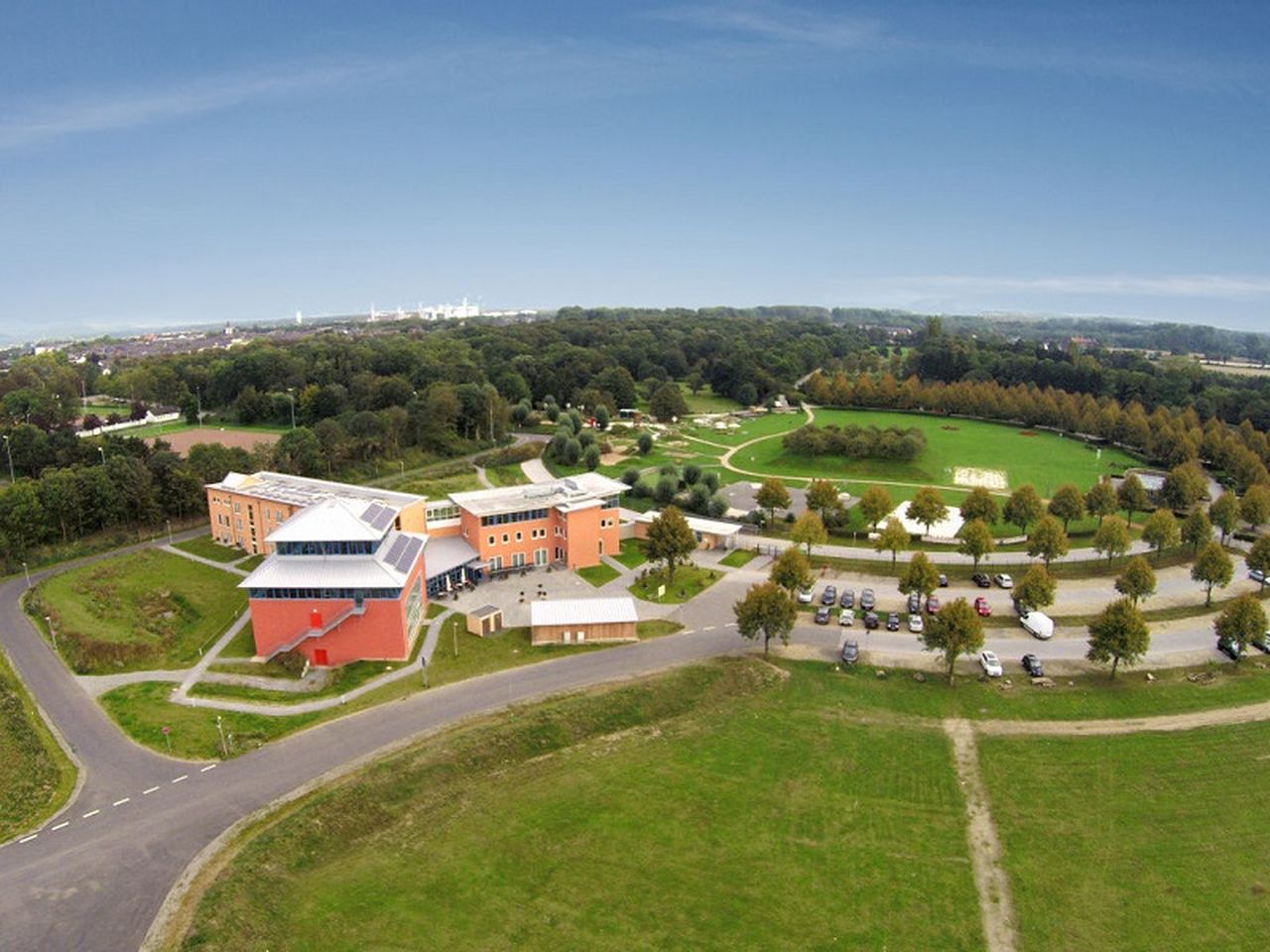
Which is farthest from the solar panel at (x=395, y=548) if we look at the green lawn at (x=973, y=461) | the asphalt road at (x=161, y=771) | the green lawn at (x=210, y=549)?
the green lawn at (x=973, y=461)

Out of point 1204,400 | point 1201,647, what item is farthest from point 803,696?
point 1204,400

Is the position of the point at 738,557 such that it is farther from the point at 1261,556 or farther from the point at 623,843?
the point at 1261,556

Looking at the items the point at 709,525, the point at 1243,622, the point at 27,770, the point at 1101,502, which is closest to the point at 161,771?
the point at 27,770

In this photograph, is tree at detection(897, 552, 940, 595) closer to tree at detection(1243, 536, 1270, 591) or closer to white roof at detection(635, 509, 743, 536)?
white roof at detection(635, 509, 743, 536)

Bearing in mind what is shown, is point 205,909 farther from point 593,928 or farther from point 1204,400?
point 1204,400

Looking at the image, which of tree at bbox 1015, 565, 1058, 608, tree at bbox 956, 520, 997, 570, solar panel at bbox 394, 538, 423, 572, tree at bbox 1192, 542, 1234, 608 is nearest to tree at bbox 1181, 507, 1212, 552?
tree at bbox 1192, 542, 1234, 608
